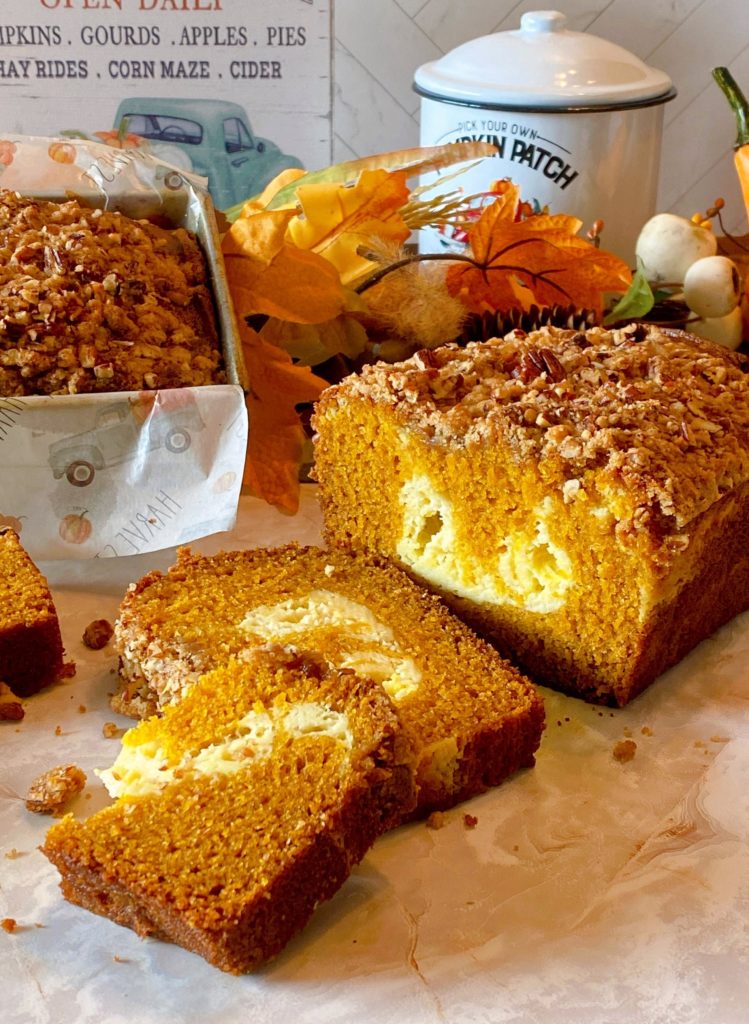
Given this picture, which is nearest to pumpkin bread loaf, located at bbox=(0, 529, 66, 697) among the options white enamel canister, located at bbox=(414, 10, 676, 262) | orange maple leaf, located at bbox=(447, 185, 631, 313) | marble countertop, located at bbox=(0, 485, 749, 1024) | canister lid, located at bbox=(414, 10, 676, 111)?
marble countertop, located at bbox=(0, 485, 749, 1024)

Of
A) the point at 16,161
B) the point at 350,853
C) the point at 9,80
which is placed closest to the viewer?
the point at 350,853

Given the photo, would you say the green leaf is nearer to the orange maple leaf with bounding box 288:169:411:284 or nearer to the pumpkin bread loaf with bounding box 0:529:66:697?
the orange maple leaf with bounding box 288:169:411:284

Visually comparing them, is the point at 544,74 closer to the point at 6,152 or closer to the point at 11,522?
the point at 6,152

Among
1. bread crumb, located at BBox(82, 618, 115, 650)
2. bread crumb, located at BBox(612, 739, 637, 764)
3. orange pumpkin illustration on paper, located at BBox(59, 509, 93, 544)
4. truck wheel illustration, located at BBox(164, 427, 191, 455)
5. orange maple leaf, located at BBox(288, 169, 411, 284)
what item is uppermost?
orange maple leaf, located at BBox(288, 169, 411, 284)

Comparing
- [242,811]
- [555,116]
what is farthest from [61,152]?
[242,811]

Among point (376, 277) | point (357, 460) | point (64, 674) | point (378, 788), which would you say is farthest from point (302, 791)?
A: point (376, 277)

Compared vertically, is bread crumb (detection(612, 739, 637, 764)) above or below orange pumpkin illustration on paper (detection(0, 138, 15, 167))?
below

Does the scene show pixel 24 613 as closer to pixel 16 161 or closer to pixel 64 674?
pixel 64 674

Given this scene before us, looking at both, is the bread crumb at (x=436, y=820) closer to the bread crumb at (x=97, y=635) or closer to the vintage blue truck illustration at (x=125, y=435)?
the bread crumb at (x=97, y=635)
